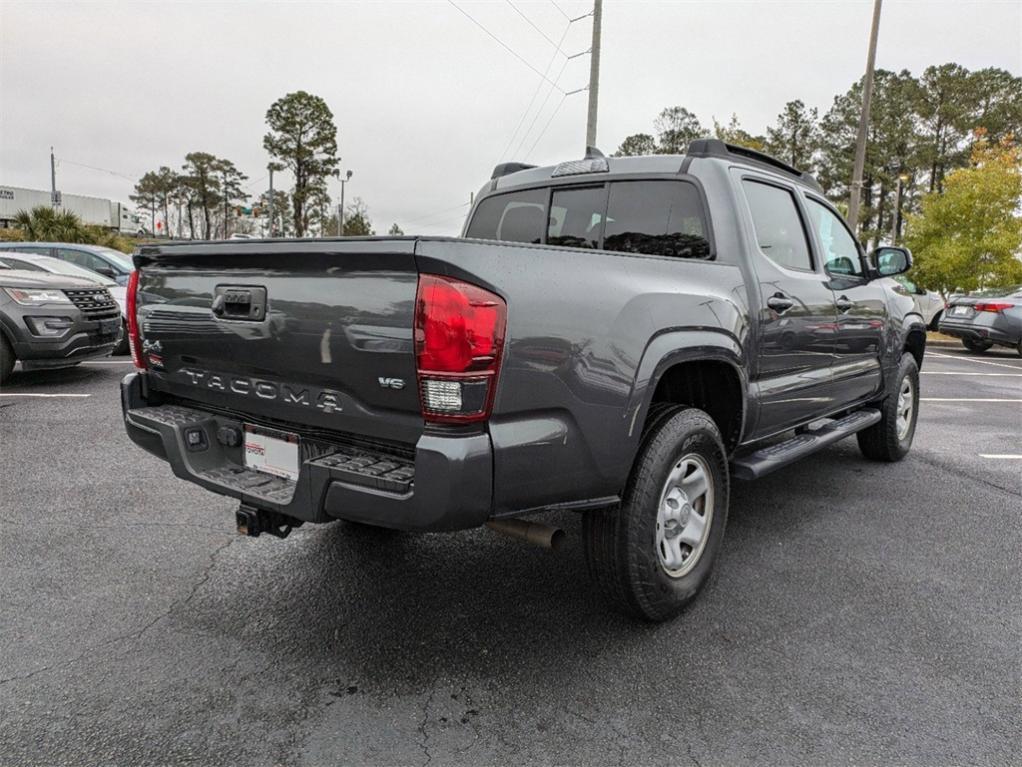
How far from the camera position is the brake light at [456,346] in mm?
2020

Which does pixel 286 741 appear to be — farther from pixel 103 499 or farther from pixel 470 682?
pixel 103 499

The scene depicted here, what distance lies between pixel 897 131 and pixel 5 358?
46341 millimetres

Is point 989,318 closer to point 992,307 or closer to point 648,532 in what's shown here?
point 992,307

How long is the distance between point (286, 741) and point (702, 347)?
6.63 feet

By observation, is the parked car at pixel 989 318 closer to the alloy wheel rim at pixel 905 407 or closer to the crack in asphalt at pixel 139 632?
the alloy wheel rim at pixel 905 407

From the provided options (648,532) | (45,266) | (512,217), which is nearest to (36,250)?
(45,266)

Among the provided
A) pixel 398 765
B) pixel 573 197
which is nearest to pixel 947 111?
pixel 573 197

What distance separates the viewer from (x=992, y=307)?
1388 centimetres

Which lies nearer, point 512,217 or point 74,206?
point 512,217

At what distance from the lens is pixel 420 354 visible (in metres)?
2.05

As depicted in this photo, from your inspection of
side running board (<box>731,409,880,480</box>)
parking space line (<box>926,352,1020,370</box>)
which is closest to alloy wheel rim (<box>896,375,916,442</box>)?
side running board (<box>731,409,880,480</box>)

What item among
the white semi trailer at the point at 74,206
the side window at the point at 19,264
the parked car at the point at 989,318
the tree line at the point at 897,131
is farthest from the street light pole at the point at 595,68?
the white semi trailer at the point at 74,206

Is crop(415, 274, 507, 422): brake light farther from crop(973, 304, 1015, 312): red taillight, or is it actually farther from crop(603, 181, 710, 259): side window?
crop(973, 304, 1015, 312): red taillight

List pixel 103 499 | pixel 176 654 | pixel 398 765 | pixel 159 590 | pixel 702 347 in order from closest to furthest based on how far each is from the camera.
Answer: pixel 398 765 → pixel 176 654 → pixel 702 347 → pixel 159 590 → pixel 103 499
